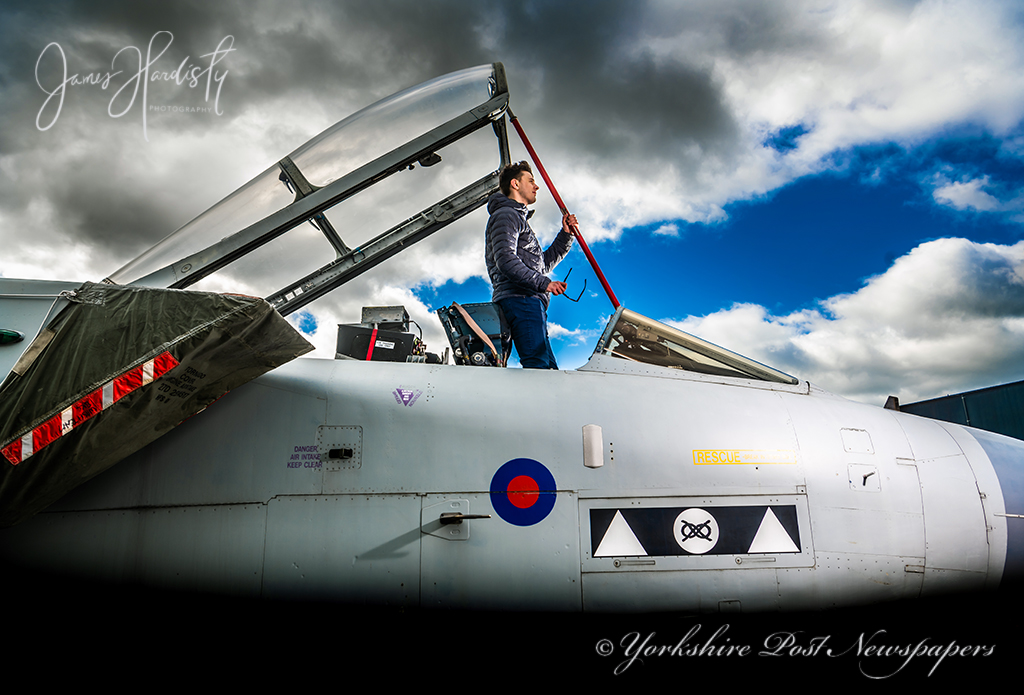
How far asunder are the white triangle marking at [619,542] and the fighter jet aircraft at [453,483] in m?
0.01

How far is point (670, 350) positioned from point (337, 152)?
322cm

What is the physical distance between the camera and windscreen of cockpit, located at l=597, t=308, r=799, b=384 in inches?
158

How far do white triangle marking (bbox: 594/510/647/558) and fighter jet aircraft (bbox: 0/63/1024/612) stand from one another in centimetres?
1

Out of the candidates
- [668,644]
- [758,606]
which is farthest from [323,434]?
[758,606]

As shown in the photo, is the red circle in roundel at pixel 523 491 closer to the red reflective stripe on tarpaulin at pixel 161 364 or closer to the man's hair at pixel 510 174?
the red reflective stripe on tarpaulin at pixel 161 364

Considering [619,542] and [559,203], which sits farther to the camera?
[559,203]

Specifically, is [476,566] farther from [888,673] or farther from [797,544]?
[888,673]

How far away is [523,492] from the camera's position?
3230 millimetres

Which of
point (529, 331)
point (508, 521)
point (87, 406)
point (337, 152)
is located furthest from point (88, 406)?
point (529, 331)

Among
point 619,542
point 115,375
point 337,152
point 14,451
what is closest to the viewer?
point 14,451

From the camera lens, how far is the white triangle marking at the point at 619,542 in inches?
124

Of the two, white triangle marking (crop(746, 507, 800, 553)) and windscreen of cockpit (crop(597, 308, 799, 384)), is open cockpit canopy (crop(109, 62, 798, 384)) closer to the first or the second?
windscreen of cockpit (crop(597, 308, 799, 384))

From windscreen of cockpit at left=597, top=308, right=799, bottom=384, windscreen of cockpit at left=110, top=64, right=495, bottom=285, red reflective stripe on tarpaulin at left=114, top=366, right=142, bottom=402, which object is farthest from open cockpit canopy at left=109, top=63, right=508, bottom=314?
windscreen of cockpit at left=597, top=308, right=799, bottom=384

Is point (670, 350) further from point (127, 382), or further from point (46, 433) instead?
point (46, 433)
